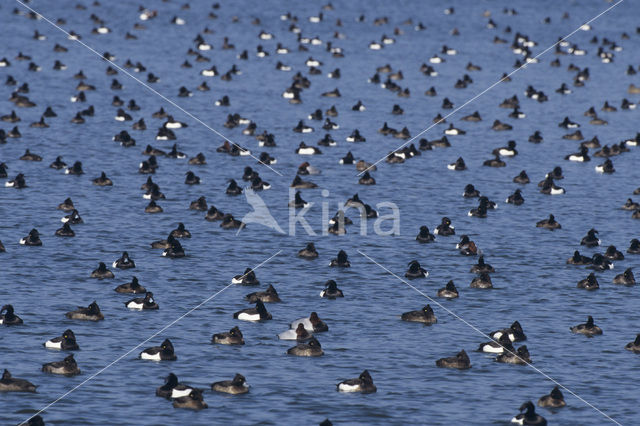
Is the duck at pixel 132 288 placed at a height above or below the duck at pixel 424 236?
below

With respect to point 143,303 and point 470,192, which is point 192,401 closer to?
point 143,303

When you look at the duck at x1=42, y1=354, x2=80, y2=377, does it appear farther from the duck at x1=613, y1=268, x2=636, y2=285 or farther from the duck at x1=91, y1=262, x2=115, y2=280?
the duck at x1=613, y1=268, x2=636, y2=285

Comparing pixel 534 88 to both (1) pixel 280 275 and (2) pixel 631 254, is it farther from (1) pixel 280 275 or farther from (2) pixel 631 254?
(1) pixel 280 275

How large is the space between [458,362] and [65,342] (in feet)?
48.7

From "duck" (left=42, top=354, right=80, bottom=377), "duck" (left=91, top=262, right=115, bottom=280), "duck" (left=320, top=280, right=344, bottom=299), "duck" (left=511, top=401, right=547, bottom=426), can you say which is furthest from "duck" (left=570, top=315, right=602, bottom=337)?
"duck" (left=91, top=262, right=115, bottom=280)

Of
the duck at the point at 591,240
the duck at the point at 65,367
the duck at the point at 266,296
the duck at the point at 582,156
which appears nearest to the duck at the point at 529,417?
the duck at the point at 65,367

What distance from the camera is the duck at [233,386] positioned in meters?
46.7

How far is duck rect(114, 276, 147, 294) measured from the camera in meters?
58.6

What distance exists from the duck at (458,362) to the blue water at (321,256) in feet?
1.22

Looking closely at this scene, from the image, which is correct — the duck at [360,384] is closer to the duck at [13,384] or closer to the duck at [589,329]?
the duck at [13,384]

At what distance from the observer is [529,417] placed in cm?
4438

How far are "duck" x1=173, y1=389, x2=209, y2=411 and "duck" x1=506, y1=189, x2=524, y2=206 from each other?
39.2 m

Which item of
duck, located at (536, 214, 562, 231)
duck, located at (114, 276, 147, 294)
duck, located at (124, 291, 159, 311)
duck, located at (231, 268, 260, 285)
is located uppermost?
duck, located at (536, 214, 562, 231)

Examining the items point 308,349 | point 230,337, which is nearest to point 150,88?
point 230,337
